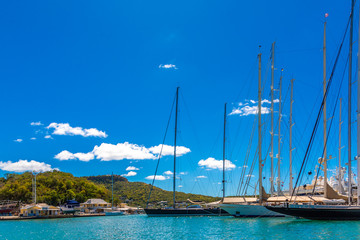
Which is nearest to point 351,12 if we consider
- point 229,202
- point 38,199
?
point 229,202

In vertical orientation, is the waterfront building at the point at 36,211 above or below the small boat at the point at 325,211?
below

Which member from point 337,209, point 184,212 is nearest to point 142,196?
point 184,212

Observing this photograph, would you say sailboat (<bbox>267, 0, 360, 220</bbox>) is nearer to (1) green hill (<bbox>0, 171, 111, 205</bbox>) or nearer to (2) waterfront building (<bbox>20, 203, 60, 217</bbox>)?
(2) waterfront building (<bbox>20, 203, 60, 217</bbox>)

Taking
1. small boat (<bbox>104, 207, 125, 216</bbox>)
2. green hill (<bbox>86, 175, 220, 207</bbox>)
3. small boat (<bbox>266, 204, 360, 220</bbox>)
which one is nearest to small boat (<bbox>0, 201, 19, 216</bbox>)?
small boat (<bbox>104, 207, 125, 216</bbox>)

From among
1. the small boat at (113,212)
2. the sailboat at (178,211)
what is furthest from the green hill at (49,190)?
the sailboat at (178,211)

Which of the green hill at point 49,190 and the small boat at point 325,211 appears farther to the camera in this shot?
the green hill at point 49,190

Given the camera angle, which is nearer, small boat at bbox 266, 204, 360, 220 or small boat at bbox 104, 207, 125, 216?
small boat at bbox 266, 204, 360, 220

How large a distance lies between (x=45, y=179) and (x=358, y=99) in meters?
117

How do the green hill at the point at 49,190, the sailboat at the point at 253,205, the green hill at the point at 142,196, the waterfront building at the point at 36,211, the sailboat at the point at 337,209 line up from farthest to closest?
the green hill at the point at 142,196
the green hill at the point at 49,190
the waterfront building at the point at 36,211
the sailboat at the point at 253,205
the sailboat at the point at 337,209

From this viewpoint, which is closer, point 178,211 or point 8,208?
point 178,211

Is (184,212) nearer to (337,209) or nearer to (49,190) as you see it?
(337,209)

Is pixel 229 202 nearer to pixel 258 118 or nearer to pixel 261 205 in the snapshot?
pixel 261 205

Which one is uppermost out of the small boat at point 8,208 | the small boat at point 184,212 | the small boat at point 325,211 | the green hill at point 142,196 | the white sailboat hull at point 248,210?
the small boat at point 325,211

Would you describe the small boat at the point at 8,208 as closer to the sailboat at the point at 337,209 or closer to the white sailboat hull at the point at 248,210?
the white sailboat hull at the point at 248,210
